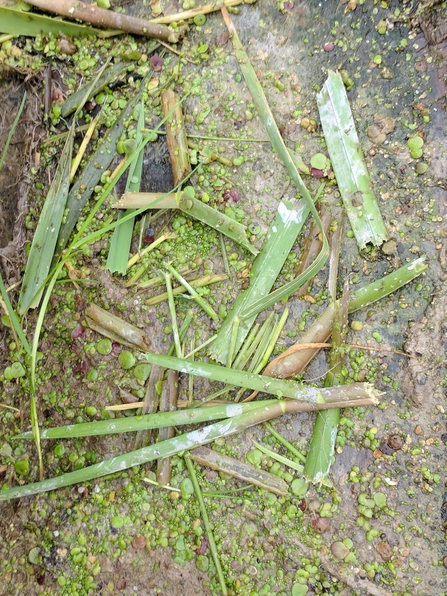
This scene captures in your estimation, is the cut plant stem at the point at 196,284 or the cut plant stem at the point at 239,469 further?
the cut plant stem at the point at 196,284

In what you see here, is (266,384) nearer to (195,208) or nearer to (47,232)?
(195,208)

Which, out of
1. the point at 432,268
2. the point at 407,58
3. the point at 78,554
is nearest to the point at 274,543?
the point at 78,554

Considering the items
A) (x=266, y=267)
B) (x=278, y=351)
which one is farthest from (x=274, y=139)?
(x=278, y=351)

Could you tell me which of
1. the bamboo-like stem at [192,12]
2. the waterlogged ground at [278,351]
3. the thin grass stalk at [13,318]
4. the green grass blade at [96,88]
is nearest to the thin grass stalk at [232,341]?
the waterlogged ground at [278,351]

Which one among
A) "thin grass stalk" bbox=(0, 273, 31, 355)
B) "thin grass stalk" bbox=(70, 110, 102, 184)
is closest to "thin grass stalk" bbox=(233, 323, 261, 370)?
"thin grass stalk" bbox=(0, 273, 31, 355)

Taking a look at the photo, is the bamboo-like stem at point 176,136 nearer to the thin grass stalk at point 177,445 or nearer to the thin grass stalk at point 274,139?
the thin grass stalk at point 274,139
